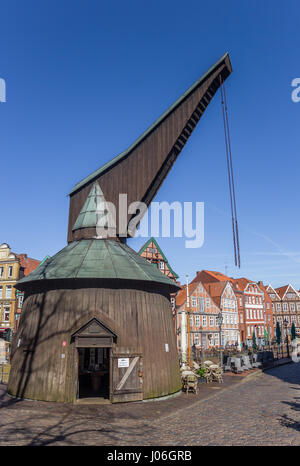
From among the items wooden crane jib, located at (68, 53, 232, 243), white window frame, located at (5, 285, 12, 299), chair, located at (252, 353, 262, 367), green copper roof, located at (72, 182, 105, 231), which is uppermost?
wooden crane jib, located at (68, 53, 232, 243)

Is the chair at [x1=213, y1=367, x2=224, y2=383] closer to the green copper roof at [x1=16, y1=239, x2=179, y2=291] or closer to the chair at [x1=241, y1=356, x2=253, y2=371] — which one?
the chair at [x1=241, y1=356, x2=253, y2=371]

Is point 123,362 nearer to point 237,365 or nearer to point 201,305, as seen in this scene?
point 237,365

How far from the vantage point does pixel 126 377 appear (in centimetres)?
1523

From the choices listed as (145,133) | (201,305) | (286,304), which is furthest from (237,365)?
(286,304)

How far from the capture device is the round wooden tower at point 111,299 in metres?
15.3

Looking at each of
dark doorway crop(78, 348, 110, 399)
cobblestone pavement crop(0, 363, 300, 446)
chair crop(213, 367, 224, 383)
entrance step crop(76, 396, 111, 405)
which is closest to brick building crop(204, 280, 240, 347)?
chair crop(213, 367, 224, 383)

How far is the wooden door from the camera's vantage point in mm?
14922

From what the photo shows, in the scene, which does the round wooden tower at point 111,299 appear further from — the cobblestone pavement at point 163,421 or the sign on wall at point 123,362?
the cobblestone pavement at point 163,421

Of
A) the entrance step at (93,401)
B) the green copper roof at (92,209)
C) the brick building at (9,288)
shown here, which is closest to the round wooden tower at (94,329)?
the entrance step at (93,401)

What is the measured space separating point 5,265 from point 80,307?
3485 cm

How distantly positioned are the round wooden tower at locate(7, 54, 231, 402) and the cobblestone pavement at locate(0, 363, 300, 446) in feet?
3.52

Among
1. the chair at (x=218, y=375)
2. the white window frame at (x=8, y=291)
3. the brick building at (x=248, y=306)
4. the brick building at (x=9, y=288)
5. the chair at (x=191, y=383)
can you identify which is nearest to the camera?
the chair at (x=191, y=383)

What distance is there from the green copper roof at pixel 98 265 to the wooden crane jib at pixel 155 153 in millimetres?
1395

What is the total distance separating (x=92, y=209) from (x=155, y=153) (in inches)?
205
